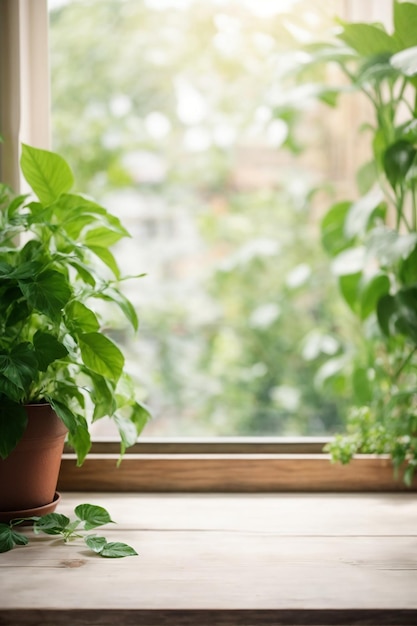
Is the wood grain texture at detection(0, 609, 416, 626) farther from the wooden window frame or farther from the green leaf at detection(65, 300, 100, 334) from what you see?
the wooden window frame

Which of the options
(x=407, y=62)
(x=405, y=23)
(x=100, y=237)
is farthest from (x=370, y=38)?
(x=100, y=237)

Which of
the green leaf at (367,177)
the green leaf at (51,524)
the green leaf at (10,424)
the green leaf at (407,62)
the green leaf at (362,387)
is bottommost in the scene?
the green leaf at (51,524)

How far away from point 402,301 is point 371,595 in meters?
0.58

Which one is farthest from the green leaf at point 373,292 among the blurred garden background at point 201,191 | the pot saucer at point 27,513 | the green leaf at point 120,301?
the blurred garden background at point 201,191

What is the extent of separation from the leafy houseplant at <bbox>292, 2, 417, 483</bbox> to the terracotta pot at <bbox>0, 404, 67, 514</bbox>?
55cm

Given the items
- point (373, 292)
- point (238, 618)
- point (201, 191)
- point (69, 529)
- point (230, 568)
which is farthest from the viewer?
point (201, 191)

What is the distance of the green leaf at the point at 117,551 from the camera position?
98cm

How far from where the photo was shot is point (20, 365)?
96 centimetres

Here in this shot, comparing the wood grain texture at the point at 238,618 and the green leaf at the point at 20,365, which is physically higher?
the green leaf at the point at 20,365

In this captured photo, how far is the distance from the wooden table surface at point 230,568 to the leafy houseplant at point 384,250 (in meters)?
0.16

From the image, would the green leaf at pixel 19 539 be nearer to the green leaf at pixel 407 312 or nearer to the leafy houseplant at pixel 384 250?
the leafy houseplant at pixel 384 250

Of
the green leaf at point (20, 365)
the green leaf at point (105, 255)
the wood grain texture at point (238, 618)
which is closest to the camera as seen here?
the wood grain texture at point (238, 618)

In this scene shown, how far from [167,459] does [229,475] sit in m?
0.13

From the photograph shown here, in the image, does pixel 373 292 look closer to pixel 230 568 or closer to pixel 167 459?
pixel 167 459
